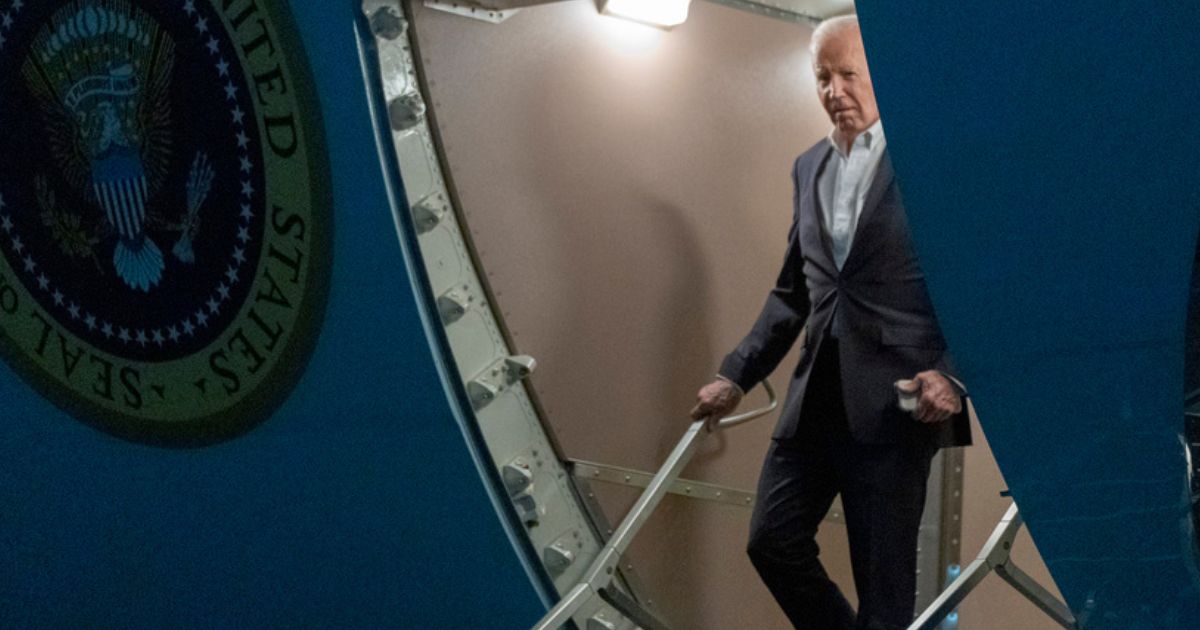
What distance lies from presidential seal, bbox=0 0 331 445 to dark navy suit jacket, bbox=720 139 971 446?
1.01 m

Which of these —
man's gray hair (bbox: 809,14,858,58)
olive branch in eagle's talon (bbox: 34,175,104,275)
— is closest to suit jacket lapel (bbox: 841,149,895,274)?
man's gray hair (bbox: 809,14,858,58)

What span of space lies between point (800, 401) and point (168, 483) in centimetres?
153

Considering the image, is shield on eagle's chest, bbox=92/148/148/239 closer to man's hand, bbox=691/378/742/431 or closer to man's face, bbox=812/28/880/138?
man's hand, bbox=691/378/742/431

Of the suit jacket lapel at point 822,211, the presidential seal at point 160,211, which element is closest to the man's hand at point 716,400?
the suit jacket lapel at point 822,211

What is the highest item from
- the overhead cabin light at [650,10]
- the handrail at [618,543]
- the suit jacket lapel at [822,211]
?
the overhead cabin light at [650,10]

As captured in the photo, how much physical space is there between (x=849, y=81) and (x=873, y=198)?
0.82ft

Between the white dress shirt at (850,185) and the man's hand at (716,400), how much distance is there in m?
0.44

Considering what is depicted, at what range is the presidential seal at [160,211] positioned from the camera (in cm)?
343

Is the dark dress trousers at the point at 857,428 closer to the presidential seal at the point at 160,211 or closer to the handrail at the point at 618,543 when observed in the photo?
the handrail at the point at 618,543

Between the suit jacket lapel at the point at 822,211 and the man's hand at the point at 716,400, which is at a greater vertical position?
the suit jacket lapel at the point at 822,211

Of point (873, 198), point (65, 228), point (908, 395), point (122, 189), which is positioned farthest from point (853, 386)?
point (65, 228)

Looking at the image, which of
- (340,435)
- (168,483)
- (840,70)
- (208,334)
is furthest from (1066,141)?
(168,483)

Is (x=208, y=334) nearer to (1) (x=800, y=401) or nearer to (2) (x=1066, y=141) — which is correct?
(1) (x=800, y=401)

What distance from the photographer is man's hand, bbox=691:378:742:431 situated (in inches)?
144
